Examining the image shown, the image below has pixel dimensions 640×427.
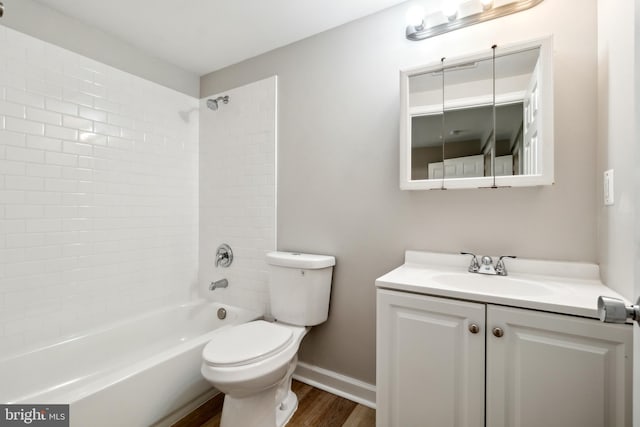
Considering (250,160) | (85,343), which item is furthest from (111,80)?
(85,343)

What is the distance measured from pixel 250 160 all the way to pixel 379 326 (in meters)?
1.54

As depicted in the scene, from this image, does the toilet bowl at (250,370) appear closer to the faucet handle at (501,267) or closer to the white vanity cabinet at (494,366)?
the white vanity cabinet at (494,366)

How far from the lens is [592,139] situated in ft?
4.12

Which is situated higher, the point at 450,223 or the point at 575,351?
the point at 450,223

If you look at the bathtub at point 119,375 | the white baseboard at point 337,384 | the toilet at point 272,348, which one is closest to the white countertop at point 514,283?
the toilet at point 272,348

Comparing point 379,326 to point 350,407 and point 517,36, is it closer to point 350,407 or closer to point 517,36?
point 350,407

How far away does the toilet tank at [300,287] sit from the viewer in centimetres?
176

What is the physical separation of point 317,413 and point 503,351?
3.71 feet

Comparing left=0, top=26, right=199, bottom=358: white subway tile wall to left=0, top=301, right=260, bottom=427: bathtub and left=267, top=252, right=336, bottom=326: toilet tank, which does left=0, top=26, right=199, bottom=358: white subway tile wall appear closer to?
left=0, top=301, right=260, bottom=427: bathtub

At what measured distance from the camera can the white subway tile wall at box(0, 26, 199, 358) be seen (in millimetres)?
1586

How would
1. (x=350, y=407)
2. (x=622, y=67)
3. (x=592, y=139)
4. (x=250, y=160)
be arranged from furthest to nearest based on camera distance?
(x=250, y=160) < (x=350, y=407) < (x=592, y=139) < (x=622, y=67)

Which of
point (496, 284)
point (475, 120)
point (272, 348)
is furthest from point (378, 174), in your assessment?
point (272, 348)

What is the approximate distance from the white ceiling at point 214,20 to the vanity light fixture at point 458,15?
0.51 ft

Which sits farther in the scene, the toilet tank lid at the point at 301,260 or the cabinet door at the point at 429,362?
the toilet tank lid at the point at 301,260
